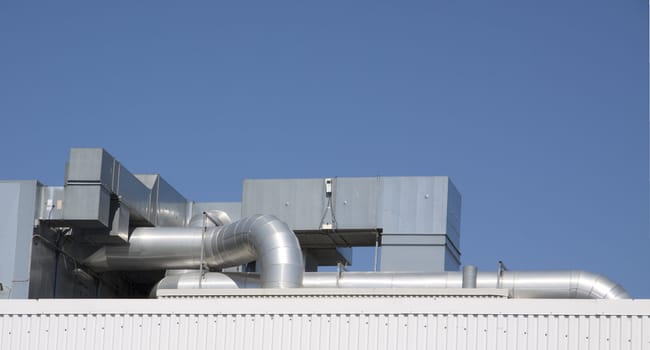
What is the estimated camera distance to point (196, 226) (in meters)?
33.5

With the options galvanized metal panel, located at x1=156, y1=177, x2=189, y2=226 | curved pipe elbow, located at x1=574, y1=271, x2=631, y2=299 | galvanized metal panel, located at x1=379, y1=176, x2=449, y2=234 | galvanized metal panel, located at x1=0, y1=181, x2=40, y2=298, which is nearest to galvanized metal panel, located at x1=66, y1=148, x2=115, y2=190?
galvanized metal panel, located at x1=0, y1=181, x2=40, y2=298

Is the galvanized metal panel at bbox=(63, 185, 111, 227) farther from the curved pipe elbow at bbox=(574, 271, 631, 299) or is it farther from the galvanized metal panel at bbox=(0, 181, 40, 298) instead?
the curved pipe elbow at bbox=(574, 271, 631, 299)

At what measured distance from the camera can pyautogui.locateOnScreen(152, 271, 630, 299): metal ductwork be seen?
29.2 metres

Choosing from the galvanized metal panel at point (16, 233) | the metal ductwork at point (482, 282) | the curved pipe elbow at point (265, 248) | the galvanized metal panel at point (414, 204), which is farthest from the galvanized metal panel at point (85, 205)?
the galvanized metal panel at point (414, 204)

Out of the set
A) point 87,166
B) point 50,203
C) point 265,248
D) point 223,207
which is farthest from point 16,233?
point 223,207

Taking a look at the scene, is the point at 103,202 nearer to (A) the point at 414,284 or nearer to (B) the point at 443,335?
(A) the point at 414,284

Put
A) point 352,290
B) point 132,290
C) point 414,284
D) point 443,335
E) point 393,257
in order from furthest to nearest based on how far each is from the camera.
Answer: point 132,290, point 393,257, point 414,284, point 352,290, point 443,335

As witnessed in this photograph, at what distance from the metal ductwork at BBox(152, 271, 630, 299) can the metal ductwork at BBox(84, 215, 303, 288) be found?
2.10 ft

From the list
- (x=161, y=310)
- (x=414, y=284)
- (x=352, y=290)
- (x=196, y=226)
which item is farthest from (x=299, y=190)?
(x=161, y=310)

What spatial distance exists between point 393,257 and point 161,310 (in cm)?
1292

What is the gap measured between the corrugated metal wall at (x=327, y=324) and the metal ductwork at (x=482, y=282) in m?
9.86

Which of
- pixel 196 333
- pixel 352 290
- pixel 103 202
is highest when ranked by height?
pixel 103 202

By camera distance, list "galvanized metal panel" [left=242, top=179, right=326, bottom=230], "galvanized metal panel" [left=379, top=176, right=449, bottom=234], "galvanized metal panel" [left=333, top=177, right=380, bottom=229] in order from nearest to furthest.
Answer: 1. "galvanized metal panel" [left=379, top=176, right=449, bottom=234]
2. "galvanized metal panel" [left=333, top=177, right=380, bottom=229]
3. "galvanized metal panel" [left=242, top=179, right=326, bottom=230]

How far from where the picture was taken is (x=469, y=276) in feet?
92.3
